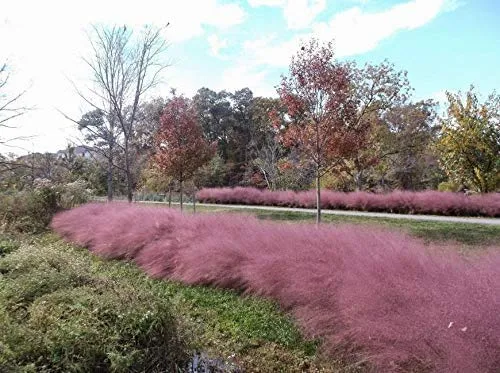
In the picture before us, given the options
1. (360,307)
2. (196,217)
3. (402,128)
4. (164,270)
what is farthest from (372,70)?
(360,307)

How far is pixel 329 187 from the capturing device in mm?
23547

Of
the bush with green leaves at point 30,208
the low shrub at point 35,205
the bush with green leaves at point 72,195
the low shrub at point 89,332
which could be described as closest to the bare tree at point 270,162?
the bush with green leaves at point 72,195

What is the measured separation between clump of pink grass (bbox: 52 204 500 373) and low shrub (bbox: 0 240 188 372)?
147 cm

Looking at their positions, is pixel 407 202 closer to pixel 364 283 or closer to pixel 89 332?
pixel 364 283

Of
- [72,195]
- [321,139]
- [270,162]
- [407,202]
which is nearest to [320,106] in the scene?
[321,139]

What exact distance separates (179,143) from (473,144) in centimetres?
1064

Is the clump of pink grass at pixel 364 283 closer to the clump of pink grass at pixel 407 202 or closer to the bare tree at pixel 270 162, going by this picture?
the clump of pink grass at pixel 407 202

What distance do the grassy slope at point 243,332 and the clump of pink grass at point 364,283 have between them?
16 centimetres

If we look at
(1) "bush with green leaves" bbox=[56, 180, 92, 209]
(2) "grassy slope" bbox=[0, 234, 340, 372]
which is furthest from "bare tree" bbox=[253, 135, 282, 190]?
(2) "grassy slope" bbox=[0, 234, 340, 372]

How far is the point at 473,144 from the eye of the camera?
53.6ft

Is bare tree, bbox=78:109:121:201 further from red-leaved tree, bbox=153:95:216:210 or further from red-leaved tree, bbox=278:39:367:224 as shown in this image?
red-leaved tree, bbox=278:39:367:224

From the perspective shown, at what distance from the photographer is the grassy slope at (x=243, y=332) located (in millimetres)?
4219

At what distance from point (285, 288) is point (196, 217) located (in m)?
3.92

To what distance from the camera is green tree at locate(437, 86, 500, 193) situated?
53.5 feet
